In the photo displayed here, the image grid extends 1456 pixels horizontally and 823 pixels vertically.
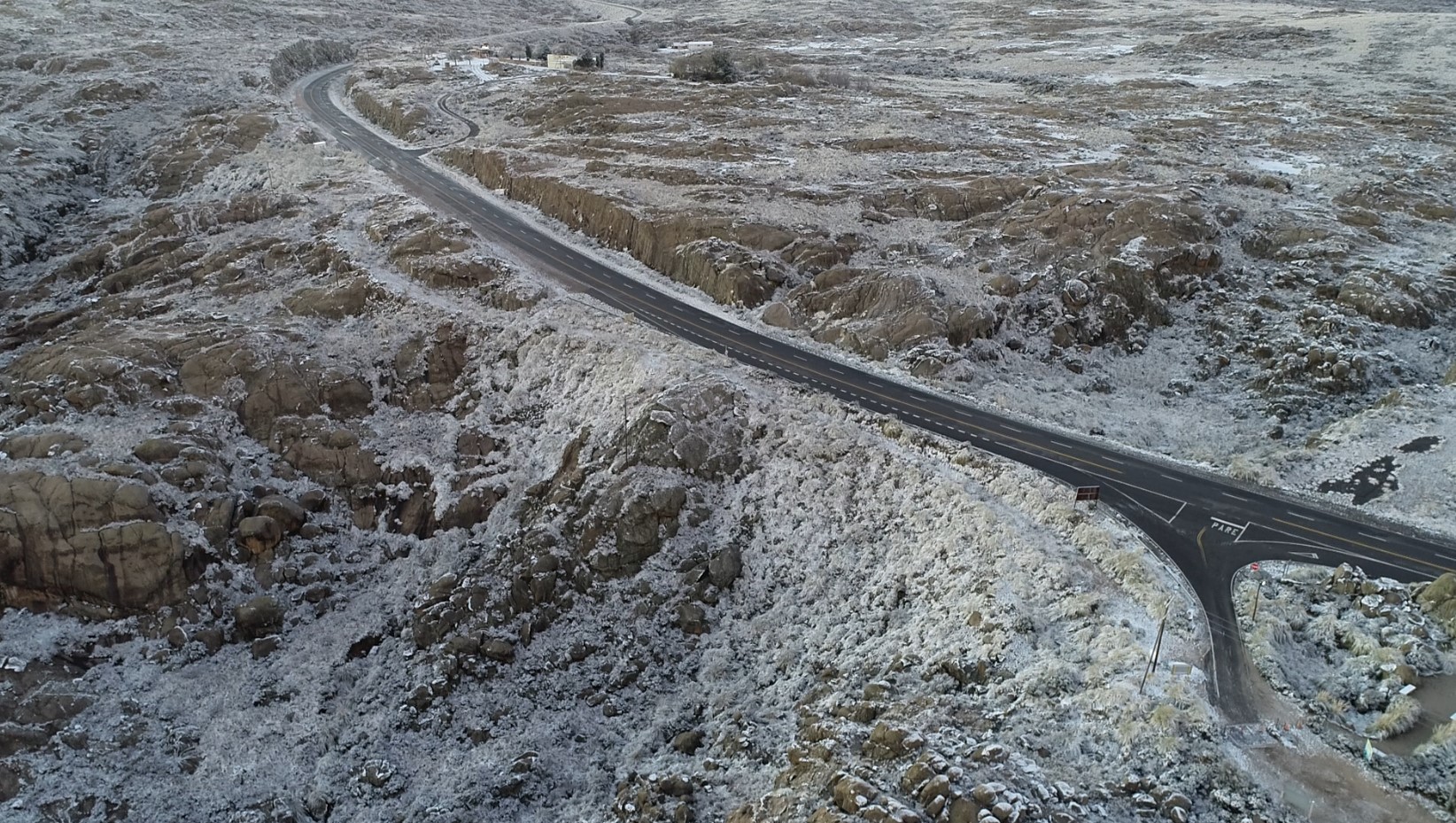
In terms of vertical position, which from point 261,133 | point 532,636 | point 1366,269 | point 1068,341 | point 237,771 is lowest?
point 237,771

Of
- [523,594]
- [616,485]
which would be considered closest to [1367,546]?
[616,485]

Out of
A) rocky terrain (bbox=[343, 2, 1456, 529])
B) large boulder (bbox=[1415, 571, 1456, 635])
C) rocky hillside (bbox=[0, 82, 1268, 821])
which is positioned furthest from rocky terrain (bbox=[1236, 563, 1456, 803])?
rocky terrain (bbox=[343, 2, 1456, 529])

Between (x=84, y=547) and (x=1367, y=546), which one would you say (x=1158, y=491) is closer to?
(x=1367, y=546)

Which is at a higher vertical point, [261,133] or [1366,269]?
[261,133]

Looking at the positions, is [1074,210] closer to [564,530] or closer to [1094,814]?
[564,530]

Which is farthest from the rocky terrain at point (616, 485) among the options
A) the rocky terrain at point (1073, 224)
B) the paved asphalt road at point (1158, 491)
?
the paved asphalt road at point (1158, 491)

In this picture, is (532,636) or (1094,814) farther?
(532,636)

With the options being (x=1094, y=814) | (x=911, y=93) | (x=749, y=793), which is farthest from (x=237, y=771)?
(x=911, y=93)
